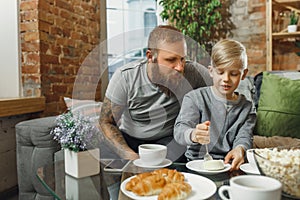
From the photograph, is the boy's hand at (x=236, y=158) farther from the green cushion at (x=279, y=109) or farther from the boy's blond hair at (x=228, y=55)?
the green cushion at (x=279, y=109)

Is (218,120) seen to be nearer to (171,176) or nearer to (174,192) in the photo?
(171,176)

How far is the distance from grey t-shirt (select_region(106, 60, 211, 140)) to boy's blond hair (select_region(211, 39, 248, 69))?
233mm

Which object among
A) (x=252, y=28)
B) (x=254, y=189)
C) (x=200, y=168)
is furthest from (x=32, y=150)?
(x=252, y=28)

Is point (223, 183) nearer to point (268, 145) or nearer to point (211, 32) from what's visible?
point (268, 145)

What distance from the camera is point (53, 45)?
2.49m

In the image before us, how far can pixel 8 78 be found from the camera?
241 centimetres

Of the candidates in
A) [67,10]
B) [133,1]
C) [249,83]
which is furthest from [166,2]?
[249,83]

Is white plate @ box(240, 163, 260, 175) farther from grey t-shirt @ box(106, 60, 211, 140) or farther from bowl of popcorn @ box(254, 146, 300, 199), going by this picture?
grey t-shirt @ box(106, 60, 211, 140)

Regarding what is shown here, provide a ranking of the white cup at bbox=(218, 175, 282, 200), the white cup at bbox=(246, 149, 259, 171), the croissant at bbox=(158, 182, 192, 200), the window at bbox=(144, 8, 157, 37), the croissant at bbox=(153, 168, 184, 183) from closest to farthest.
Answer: the white cup at bbox=(218, 175, 282, 200) < the croissant at bbox=(158, 182, 192, 200) < the croissant at bbox=(153, 168, 184, 183) < the white cup at bbox=(246, 149, 259, 171) < the window at bbox=(144, 8, 157, 37)

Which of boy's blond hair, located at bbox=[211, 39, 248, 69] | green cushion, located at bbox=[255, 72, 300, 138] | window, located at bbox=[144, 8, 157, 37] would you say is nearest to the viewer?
boy's blond hair, located at bbox=[211, 39, 248, 69]

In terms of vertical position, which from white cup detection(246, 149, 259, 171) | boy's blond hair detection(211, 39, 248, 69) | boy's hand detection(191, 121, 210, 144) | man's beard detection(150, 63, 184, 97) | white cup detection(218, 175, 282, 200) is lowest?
white cup detection(246, 149, 259, 171)

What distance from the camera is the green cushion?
1763mm

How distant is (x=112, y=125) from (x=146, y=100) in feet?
0.67

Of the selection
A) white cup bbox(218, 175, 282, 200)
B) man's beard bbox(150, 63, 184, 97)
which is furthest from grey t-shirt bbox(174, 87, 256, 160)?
white cup bbox(218, 175, 282, 200)
